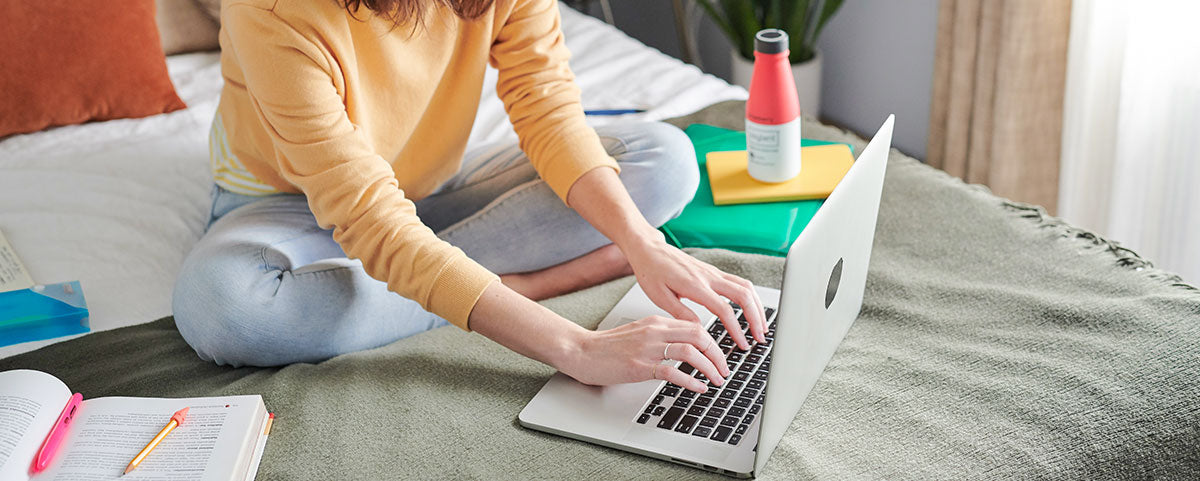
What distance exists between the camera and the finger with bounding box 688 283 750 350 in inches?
37.3

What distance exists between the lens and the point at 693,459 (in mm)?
881

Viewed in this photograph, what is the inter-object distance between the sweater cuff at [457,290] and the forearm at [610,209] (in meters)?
0.19

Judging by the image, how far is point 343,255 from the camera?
1.30m

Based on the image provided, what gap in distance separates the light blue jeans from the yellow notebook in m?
0.08

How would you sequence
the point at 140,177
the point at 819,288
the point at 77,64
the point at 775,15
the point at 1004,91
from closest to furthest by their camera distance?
the point at 819,288 → the point at 140,177 → the point at 77,64 → the point at 1004,91 → the point at 775,15

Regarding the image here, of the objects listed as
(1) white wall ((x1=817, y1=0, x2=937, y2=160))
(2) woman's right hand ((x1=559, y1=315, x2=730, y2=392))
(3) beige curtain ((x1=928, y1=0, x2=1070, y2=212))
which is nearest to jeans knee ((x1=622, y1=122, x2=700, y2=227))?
(2) woman's right hand ((x1=559, y1=315, x2=730, y2=392))

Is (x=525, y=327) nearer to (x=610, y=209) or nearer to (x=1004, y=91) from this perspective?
(x=610, y=209)

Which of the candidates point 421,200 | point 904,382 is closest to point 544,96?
point 421,200

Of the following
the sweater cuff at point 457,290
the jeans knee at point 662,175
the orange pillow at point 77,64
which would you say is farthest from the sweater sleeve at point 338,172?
the orange pillow at point 77,64

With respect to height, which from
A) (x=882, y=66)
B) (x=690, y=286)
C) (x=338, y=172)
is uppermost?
(x=338, y=172)

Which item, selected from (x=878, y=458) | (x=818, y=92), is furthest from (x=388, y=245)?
(x=818, y=92)

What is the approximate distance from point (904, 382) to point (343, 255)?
715 mm

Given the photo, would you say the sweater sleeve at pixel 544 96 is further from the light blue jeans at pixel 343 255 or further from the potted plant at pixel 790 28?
the potted plant at pixel 790 28

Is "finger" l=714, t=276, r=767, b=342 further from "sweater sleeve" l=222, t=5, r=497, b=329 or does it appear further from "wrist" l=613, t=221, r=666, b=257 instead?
"sweater sleeve" l=222, t=5, r=497, b=329
